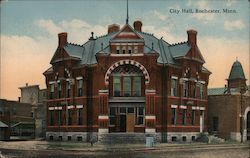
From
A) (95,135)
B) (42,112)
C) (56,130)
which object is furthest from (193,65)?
(42,112)

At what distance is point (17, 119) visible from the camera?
2057 inches

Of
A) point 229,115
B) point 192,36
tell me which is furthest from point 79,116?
point 229,115

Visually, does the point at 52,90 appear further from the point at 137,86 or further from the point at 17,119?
the point at 17,119

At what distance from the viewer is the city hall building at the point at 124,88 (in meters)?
31.5

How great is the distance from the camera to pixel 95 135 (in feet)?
105

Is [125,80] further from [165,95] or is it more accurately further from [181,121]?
[181,121]

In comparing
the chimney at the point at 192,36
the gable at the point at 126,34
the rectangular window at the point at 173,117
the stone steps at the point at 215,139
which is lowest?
the stone steps at the point at 215,139

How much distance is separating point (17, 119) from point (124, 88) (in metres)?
24.6

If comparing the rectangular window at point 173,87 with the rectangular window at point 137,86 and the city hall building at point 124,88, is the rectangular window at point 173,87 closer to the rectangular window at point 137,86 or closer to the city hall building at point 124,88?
the city hall building at point 124,88

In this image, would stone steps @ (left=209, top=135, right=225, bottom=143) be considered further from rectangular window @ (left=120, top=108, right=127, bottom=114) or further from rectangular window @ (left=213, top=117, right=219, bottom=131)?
rectangular window @ (left=120, top=108, right=127, bottom=114)

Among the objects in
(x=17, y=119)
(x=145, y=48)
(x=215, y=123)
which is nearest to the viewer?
(x=145, y=48)

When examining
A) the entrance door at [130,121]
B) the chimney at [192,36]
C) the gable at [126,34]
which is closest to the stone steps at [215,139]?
the entrance door at [130,121]

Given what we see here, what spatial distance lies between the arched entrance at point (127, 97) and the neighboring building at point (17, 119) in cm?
1362

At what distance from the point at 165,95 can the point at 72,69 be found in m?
7.53
